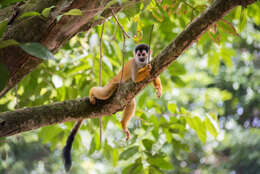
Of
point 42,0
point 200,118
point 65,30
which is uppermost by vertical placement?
point 42,0

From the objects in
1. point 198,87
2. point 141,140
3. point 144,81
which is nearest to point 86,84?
point 141,140

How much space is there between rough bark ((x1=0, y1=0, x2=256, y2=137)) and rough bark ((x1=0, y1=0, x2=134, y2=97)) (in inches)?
9.4

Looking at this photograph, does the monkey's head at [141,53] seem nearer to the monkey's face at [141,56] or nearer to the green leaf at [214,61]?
the monkey's face at [141,56]

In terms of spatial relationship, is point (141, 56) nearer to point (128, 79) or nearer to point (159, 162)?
point (128, 79)

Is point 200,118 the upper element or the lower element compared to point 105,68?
lower

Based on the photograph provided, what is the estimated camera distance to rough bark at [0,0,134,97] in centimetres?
161

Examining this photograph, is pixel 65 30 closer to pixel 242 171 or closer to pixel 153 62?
pixel 153 62

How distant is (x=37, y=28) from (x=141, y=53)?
1.45m

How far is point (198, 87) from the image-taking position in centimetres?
886

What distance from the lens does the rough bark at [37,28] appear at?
161 centimetres

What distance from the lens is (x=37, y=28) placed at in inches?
64.9

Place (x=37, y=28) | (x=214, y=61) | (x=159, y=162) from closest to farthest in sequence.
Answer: (x=37, y=28), (x=159, y=162), (x=214, y=61)

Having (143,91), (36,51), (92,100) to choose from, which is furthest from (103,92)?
(36,51)

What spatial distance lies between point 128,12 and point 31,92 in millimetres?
1518
